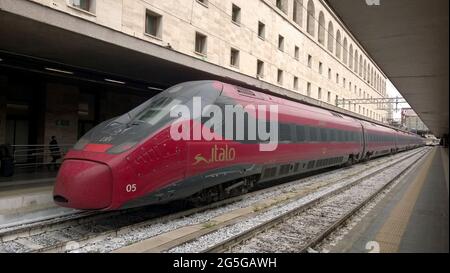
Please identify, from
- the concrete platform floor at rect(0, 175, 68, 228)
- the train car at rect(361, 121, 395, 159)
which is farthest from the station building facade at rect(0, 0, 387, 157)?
the train car at rect(361, 121, 395, 159)

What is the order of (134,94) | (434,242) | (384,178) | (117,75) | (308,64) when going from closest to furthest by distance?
(434,242) → (117,75) → (384,178) → (134,94) → (308,64)

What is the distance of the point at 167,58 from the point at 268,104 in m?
3.74

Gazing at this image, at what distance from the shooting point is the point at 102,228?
8484 mm

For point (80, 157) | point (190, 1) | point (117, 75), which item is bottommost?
point (80, 157)

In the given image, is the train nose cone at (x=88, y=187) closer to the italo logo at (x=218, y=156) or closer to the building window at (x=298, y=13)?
the italo logo at (x=218, y=156)

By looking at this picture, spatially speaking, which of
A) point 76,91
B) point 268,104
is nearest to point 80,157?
point 268,104

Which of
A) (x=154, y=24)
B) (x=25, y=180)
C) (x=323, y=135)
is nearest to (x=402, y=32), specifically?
(x=323, y=135)

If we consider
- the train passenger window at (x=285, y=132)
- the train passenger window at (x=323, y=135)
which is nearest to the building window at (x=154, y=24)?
the train passenger window at (x=285, y=132)

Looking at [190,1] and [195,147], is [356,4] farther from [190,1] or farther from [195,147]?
[190,1]

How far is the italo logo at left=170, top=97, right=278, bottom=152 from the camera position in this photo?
8.68m

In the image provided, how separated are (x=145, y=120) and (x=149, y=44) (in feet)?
16.2

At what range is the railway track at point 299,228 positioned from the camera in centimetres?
703

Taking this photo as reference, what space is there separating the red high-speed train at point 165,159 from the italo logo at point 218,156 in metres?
0.02
